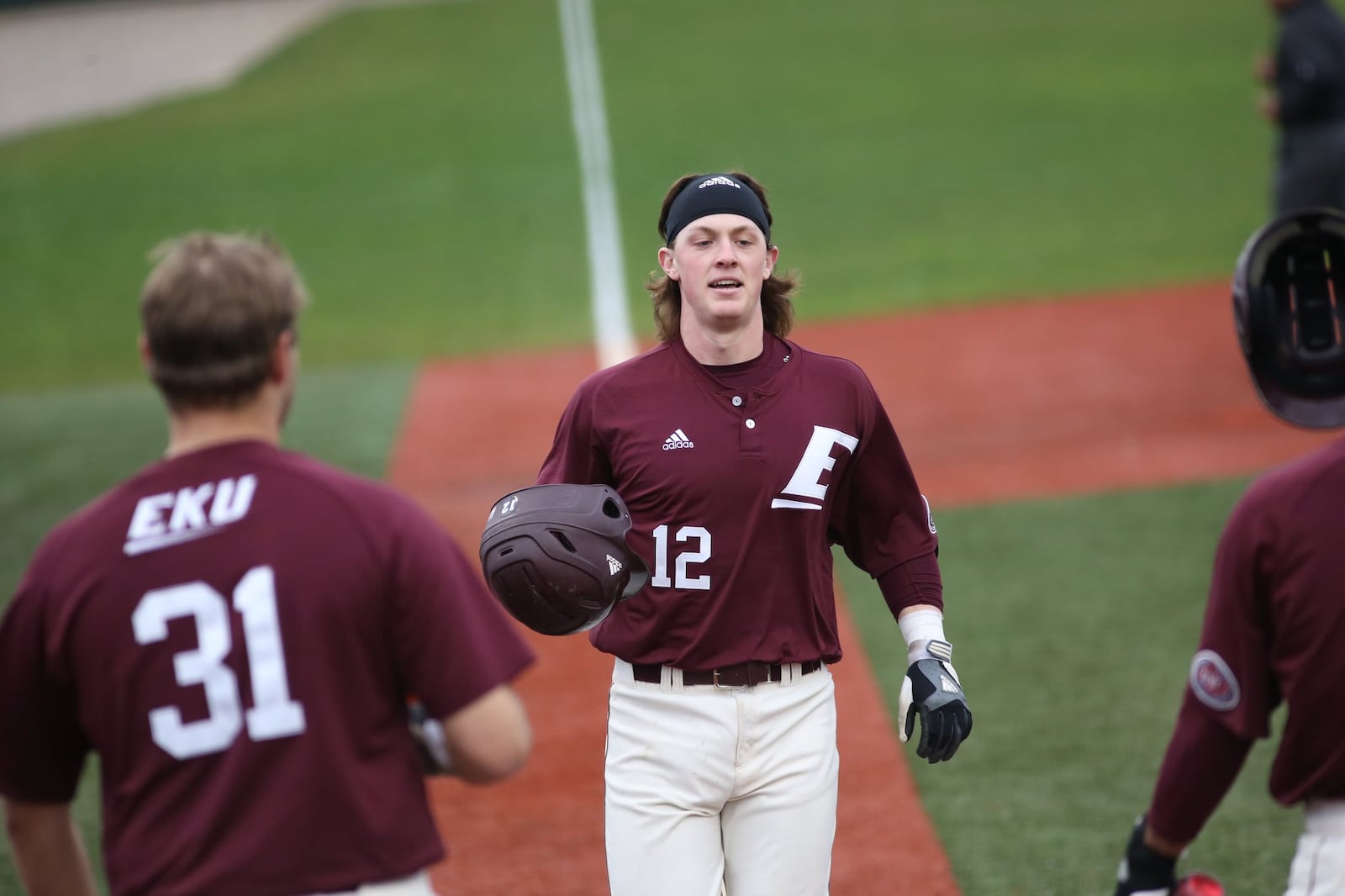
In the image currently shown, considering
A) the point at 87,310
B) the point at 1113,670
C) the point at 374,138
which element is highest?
the point at 374,138

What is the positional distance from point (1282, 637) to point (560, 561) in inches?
60.9

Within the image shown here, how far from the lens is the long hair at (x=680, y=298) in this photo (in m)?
4.08

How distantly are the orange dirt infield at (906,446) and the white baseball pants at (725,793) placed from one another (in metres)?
1.78

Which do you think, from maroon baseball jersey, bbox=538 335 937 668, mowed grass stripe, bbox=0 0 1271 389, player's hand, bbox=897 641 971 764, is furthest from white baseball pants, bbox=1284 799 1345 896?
mowed grass stripe, bbox=0 0 1271 389

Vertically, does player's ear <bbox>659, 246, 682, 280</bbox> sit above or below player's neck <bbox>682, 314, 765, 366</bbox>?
above

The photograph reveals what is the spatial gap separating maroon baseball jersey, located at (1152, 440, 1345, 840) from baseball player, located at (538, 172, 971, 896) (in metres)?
0.86

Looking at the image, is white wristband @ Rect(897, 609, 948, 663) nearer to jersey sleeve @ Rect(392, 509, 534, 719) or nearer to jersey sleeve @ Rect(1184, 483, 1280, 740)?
jersey sleeve @ Rect(1184, 483, 1280, 740)

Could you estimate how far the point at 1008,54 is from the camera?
2562 cm

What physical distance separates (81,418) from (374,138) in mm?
12636

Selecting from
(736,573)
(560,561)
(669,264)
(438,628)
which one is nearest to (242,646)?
(438,628)

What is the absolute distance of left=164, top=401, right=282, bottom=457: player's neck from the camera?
8.27 ft

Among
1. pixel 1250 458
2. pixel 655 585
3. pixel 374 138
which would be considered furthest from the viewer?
pixel 374 138

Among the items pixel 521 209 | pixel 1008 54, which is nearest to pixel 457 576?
pixel 521 209

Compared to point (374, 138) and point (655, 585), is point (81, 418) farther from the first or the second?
point (374, 138)
